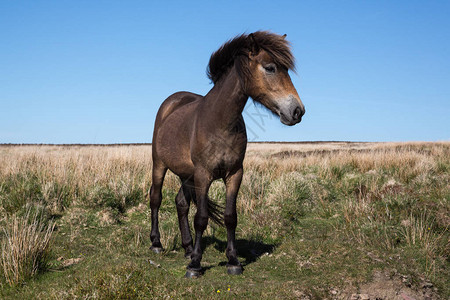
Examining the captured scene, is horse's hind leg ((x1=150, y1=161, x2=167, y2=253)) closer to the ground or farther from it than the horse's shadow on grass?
farther from it

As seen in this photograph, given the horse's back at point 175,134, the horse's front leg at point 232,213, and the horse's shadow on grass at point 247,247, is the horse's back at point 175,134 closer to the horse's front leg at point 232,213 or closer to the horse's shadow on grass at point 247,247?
the horse's front leg at point 232,213

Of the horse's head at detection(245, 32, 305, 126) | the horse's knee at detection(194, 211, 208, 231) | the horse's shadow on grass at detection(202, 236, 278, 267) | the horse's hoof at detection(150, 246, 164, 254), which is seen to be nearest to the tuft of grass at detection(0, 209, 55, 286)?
the horse's hoof at detection(150, 246, 164, 254)

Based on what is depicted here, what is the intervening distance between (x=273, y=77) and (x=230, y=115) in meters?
0.72

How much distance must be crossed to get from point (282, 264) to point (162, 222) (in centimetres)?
347

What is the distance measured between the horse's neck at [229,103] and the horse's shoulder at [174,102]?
188 centimetres

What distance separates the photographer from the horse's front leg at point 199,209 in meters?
4.50

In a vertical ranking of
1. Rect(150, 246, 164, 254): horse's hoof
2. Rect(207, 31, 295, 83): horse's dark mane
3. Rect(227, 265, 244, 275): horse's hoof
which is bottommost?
Rect(150, 246, 164, 254): horse's hoof

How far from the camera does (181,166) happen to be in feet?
17.2

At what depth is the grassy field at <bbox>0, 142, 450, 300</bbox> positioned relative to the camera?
4.01 m

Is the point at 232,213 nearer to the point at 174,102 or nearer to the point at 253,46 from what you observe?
the point at 253,46

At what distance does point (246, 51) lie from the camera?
428 cm

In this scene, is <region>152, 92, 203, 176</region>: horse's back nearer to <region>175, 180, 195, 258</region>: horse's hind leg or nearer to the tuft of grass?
<region>175, 180, 195, 258</region>: horse's hind leg

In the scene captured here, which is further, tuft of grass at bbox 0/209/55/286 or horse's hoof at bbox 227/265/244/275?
horse's hoof at bbox 227/265/244/275

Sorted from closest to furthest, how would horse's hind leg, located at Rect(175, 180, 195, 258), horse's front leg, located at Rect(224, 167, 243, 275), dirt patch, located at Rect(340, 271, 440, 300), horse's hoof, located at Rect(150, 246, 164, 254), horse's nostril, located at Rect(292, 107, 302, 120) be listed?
1. horse's nostril, located at Rect(292, 107, 302, 120)
2. dirt patch, located at Rect(340, 271, 440, 300)
3. horse's front leg, located at Rect(224, 167, 243, 275)
4. horse's hind leg, located at Rect(175, 180, 195, 258)
5. horse's hoof, located at Rect(150, 246, 164, 254)
